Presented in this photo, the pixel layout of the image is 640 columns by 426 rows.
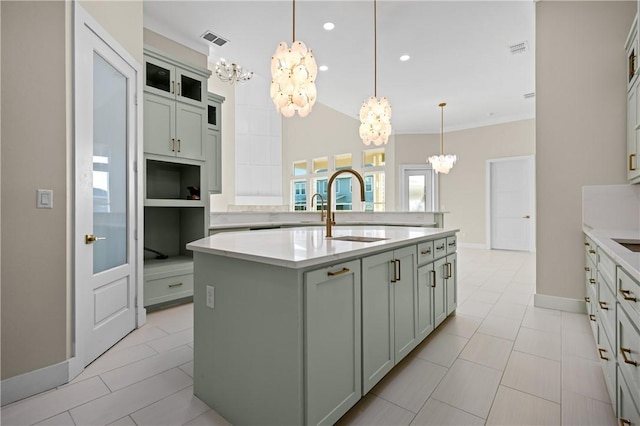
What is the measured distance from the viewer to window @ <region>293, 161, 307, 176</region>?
1029cm

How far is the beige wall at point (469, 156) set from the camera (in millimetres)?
7430

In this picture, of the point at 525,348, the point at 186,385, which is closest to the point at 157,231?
the point at 186,385

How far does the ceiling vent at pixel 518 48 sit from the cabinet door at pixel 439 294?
11.2 feet

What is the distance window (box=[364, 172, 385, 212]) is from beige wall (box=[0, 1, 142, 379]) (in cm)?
754

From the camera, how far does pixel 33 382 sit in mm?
1794

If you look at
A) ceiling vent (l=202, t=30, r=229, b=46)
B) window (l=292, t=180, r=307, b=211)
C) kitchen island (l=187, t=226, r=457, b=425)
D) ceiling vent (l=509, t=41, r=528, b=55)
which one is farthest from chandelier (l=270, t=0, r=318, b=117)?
window (l=292, t=180, r=307, b=211)

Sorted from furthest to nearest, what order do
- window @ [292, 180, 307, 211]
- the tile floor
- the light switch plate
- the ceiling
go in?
window @ [292, 180, 307, 211] < the ceiling < the light switch plate < the tile floor

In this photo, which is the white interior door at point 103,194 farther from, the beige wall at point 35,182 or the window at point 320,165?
the window at point 320,165

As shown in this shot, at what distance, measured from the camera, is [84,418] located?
158cm

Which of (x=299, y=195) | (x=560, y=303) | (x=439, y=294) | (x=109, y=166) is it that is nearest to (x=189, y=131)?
(x=109, y=166)

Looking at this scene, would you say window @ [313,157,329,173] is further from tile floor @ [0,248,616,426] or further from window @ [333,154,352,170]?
tile floor @ [0,248,616,426]

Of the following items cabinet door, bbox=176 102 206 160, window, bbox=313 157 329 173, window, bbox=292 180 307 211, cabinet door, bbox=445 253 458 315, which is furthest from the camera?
window, bbox=292 180 307 211

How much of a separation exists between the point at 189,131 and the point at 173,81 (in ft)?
1.70

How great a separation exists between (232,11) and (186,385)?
12.2 ft
